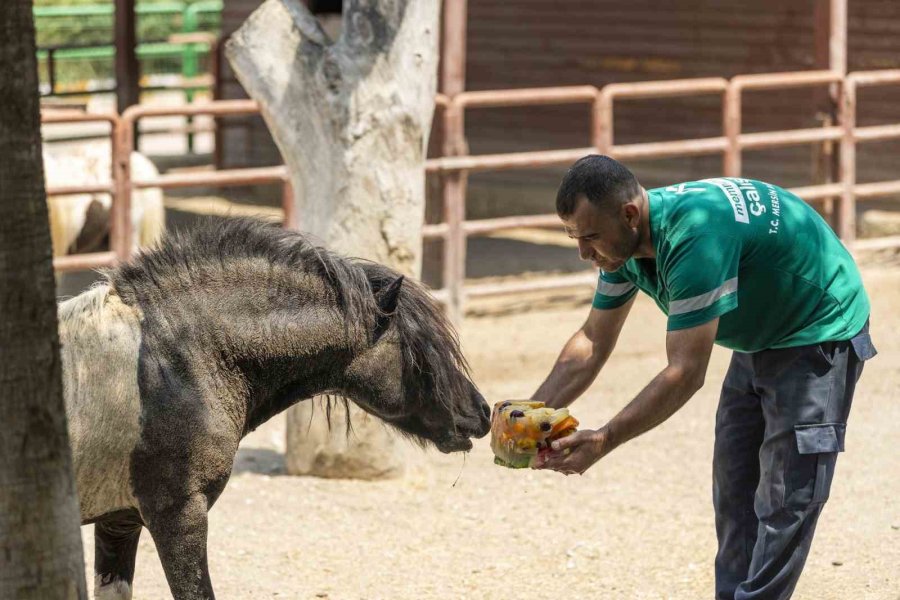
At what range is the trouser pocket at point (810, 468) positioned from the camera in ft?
11.4

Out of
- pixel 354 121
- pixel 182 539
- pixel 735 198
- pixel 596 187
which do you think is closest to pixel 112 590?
pixel 182 539

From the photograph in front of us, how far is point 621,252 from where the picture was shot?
3.33 meters

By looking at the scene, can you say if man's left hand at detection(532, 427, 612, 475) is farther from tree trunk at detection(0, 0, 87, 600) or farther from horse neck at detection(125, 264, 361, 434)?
tree trunk at detection(0, 0, 87, 600)

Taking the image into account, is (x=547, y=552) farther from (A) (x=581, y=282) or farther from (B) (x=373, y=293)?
(A) (x=581, y=282)

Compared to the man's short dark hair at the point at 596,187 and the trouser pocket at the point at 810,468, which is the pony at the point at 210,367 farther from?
the trouser pocket at the point at 810,468

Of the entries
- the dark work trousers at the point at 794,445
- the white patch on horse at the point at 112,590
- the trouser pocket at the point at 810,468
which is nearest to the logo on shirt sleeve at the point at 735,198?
the dark work trousers at the point at 794,445

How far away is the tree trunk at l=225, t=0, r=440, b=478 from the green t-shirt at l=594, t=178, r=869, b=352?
2266 mm

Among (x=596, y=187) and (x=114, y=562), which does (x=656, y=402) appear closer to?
(x=596, y=187)

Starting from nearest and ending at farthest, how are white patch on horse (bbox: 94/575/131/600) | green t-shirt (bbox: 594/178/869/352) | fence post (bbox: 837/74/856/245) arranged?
green t-shirt (bbox: 594/178/869/352)
white patch on horse (bbox: 94/575/131/600)
fence post (bbox: 837/74/856/245)

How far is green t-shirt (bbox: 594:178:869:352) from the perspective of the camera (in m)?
3.23

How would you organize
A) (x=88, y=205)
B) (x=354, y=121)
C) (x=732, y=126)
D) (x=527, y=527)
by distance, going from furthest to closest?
(x=732, y=126) < (x=88, y=205) < (x=354, y=121) < (x=527, y=527)

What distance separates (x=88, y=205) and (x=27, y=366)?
264 inches

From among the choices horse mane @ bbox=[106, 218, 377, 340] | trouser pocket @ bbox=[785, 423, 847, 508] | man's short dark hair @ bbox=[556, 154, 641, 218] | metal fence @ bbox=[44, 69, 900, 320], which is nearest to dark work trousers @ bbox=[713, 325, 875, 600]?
trouser pocket @ bbox=[785, 423, 847, 508]

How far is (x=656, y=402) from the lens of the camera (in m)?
3.26
